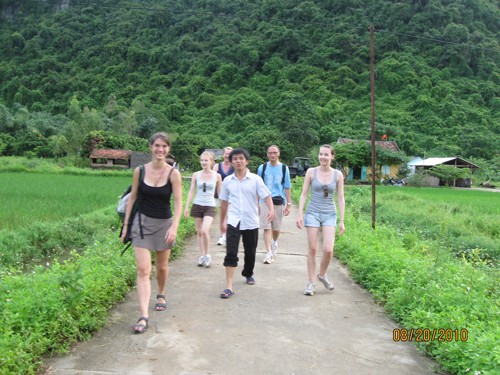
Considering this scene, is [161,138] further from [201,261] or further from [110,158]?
[110,158]

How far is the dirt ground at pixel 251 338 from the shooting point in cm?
333

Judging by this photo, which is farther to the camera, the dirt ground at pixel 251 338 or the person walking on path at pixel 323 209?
the person walking on path at pixel 323 209

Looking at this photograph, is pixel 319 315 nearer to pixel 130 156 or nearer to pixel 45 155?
pixel 130 156

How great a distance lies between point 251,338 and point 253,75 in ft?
239

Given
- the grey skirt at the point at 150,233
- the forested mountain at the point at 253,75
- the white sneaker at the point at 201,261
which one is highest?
the forested mountain at the point at 253,75

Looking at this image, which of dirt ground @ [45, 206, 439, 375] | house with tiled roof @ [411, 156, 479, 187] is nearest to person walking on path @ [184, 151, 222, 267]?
dirt ground @ [45, 206, 439, 375]

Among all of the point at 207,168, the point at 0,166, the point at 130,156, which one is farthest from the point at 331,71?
the point at 207,168

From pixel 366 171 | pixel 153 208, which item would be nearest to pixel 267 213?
pixel 153 208

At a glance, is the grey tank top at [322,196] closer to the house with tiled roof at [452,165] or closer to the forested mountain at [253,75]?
the forested mountain at [253,75]

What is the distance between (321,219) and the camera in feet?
17.7

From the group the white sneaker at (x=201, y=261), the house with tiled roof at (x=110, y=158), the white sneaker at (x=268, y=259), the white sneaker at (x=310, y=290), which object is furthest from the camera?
the house with tiled roof at (x=110, y=158)
